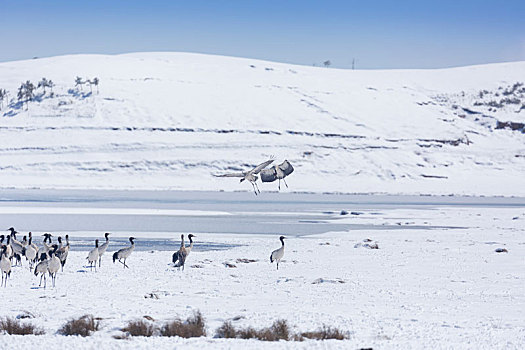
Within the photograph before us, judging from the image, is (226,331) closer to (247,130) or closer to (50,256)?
(50,256)

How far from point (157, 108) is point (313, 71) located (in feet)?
188

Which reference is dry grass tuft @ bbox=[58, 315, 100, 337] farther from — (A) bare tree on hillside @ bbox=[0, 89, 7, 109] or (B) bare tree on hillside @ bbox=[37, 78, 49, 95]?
(B) bare tree on hillside @ bbox=[37, 78, 49, 95]

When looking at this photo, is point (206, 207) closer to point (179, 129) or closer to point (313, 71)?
point (179, 129)

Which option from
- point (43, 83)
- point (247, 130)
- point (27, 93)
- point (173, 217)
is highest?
point (43, 83)

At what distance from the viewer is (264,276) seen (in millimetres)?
22547

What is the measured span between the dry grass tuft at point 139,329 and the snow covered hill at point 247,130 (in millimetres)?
65297

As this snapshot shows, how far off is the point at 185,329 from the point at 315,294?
17.6ft

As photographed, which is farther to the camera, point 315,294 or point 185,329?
point 315,294

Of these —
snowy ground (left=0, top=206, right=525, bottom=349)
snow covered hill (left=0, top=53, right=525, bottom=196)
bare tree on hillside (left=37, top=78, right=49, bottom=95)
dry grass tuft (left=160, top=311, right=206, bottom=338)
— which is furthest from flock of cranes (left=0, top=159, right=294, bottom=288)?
bare tree on hillside (left=37, top=78, right=49, bottom=95)

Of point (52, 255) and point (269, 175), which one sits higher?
point (269, 175)

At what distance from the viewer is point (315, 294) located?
19.3 meters

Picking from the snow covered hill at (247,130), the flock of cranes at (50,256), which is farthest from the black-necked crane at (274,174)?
the snow covered hill at (247,130)

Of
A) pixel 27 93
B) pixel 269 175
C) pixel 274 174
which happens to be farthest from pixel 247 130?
pixel 269 175

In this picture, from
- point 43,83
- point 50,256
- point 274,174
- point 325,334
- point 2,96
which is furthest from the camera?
point 43,83
